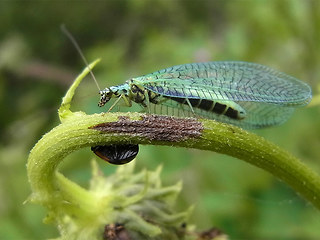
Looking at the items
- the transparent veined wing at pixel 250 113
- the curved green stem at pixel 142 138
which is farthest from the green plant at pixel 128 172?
the transparent veined wing at pixel 250 113

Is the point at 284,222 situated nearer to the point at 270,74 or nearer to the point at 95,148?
the point at 270,74

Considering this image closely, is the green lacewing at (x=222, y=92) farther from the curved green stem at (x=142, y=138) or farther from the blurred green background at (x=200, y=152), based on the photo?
the curved green stem at (x=142, y=138)

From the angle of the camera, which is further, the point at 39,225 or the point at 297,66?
the point at 297,66

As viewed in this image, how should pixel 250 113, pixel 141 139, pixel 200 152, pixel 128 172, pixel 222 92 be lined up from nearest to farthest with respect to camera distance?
pixel 141 139, pixel 128 172, pixel 222 92, pixel 250 113, pixel 200 152

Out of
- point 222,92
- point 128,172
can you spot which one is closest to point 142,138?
point 128,172

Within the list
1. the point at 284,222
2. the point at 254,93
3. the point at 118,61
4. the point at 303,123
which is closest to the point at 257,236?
the point at 284,222

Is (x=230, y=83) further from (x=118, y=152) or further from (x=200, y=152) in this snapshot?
(x=200, y=152)
